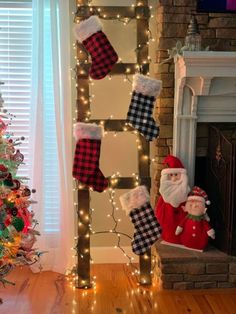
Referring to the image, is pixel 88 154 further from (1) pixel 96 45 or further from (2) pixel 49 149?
(1) pixel 96 45

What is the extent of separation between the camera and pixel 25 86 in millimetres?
3156

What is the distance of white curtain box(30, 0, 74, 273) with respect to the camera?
2973 millimetres

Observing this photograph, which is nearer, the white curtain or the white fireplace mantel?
the white fireplace mantel

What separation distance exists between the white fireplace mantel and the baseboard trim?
2.50ft

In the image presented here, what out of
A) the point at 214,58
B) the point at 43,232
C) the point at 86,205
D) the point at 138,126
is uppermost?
the point at 214,58

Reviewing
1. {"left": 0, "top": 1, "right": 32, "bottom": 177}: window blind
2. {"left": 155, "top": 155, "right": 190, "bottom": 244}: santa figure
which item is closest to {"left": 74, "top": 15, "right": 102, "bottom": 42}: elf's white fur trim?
{"left": 0, "top": 1, "right": 32, "bottom": 177}: window blind

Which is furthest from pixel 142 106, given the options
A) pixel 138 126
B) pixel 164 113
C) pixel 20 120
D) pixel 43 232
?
pixel 43 232

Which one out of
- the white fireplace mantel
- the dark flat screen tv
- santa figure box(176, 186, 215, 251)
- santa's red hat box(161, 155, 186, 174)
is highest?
the dark flat screen tv

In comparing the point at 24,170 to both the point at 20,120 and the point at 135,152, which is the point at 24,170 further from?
the point at 135,152

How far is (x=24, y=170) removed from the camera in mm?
3223

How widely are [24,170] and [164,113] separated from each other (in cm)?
108

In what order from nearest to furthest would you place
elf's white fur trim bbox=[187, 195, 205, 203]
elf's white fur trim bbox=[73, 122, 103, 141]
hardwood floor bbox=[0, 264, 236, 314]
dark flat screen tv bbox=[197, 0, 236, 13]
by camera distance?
hardwood floor bbox=[0, 264, 236, 314] < elf's white fur trim bbox=[73, 122, 103, 141] < elf's white fur trim bbox=[187, 195, 205, 203] < dark flat screen tv bbox=[197, 0, 236, 13]

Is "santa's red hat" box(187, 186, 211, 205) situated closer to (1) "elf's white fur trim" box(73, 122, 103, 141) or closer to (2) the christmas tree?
(1) "elf's white fur trim" box(73, 122, 103, 141)

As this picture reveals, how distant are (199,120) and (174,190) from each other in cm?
52
